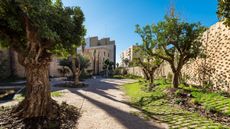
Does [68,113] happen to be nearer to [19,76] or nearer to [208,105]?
[208,105]

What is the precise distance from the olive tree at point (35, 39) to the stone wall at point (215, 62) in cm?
822

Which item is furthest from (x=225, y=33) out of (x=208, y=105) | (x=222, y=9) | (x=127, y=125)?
(x=127, y=125)

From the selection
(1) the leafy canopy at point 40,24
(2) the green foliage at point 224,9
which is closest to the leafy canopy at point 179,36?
(1) the leafy canopy at point 40,24

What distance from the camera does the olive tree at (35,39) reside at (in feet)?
14.6

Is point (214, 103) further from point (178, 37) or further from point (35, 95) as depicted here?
point (35, 95)

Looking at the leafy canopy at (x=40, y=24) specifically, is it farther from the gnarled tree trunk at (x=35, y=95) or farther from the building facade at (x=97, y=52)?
the building facade at (x=97, y=52)

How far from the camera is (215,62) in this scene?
10.0 metres

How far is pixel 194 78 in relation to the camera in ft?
39.6

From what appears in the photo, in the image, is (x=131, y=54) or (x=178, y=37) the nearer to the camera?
(x=178, y=37)

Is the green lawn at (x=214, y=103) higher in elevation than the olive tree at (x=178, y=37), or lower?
lower

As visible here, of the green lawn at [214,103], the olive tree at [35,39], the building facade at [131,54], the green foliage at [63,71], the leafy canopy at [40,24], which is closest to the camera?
the leafy canopy at [40,24]

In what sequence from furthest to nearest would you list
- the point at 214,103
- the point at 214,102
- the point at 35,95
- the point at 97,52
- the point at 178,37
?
the point at 97,52
the point at 178,37
the point at 214,102
the point at 214,103
the point at 35,95

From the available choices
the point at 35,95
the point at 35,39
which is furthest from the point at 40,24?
the point at 35,95

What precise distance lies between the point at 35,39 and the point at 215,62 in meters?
9.98
